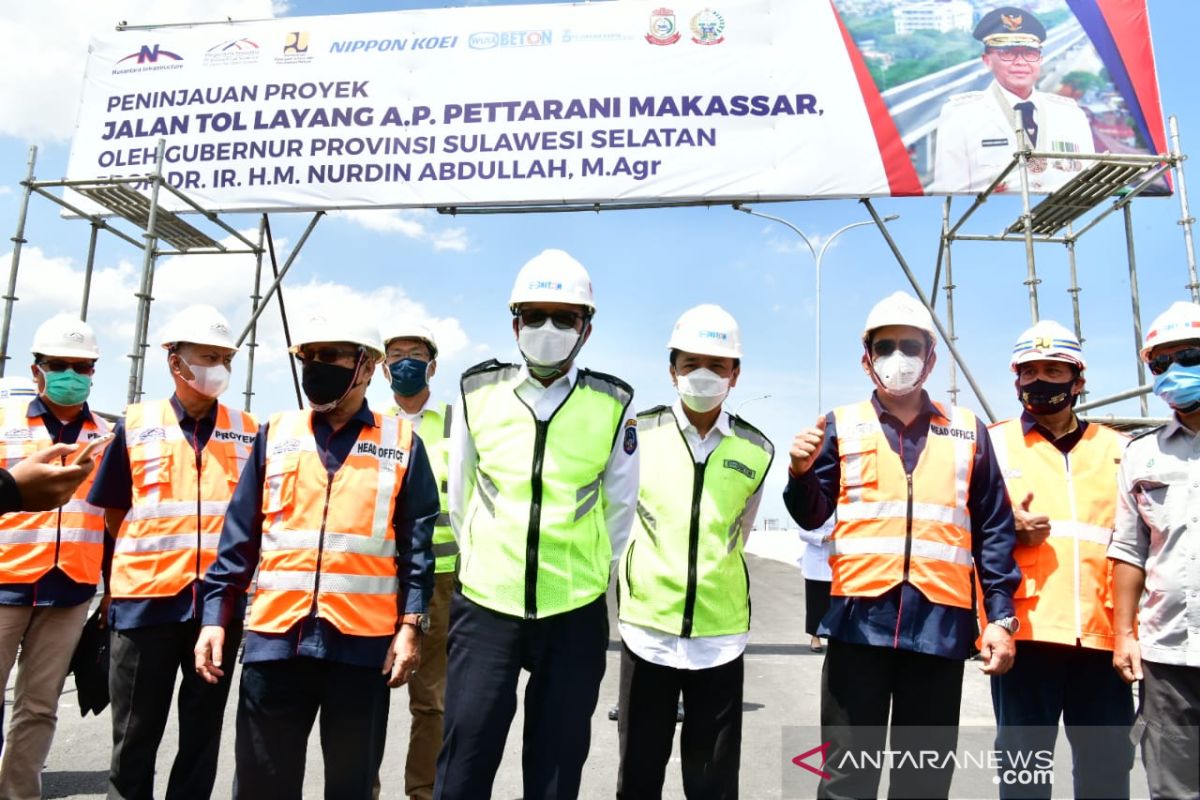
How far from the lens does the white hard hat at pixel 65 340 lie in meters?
4.00

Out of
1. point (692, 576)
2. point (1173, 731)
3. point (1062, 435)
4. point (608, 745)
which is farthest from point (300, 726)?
point (1062, 435)

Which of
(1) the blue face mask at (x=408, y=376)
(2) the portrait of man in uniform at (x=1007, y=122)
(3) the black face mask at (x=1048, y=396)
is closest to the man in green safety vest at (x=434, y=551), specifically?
(1) the blue face mask at (x=408, y=376)

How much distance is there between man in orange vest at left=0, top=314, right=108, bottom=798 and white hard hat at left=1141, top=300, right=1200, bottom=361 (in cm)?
441

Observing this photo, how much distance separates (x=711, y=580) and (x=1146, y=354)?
6.42ft

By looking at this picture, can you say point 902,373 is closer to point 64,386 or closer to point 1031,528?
point 1031,528

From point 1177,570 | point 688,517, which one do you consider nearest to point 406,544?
point 688,517

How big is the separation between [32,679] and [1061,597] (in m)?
4.38

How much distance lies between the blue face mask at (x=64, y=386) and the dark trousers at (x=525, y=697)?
8.83 ft

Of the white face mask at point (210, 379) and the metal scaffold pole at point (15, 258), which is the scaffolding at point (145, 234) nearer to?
the metal scaffold pole at point (15, 258)

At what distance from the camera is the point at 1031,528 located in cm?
304

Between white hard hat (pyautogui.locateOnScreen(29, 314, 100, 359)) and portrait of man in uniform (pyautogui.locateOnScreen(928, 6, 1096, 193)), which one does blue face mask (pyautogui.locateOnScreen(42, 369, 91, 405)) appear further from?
portrait of man in uniform (pyautogui.locateOnScreen(928, 6, 1096, 193))

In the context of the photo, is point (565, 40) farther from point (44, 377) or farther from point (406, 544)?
point (406, 544)

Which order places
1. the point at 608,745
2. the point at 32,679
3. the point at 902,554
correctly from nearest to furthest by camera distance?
the point at 902,554 < the point at 32,679 < the point at 608,745

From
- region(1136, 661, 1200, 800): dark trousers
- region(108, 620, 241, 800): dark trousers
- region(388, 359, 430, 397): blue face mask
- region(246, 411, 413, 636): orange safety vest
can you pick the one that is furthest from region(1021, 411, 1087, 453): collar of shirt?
region(108, 620, 241, 800): dark trousers
